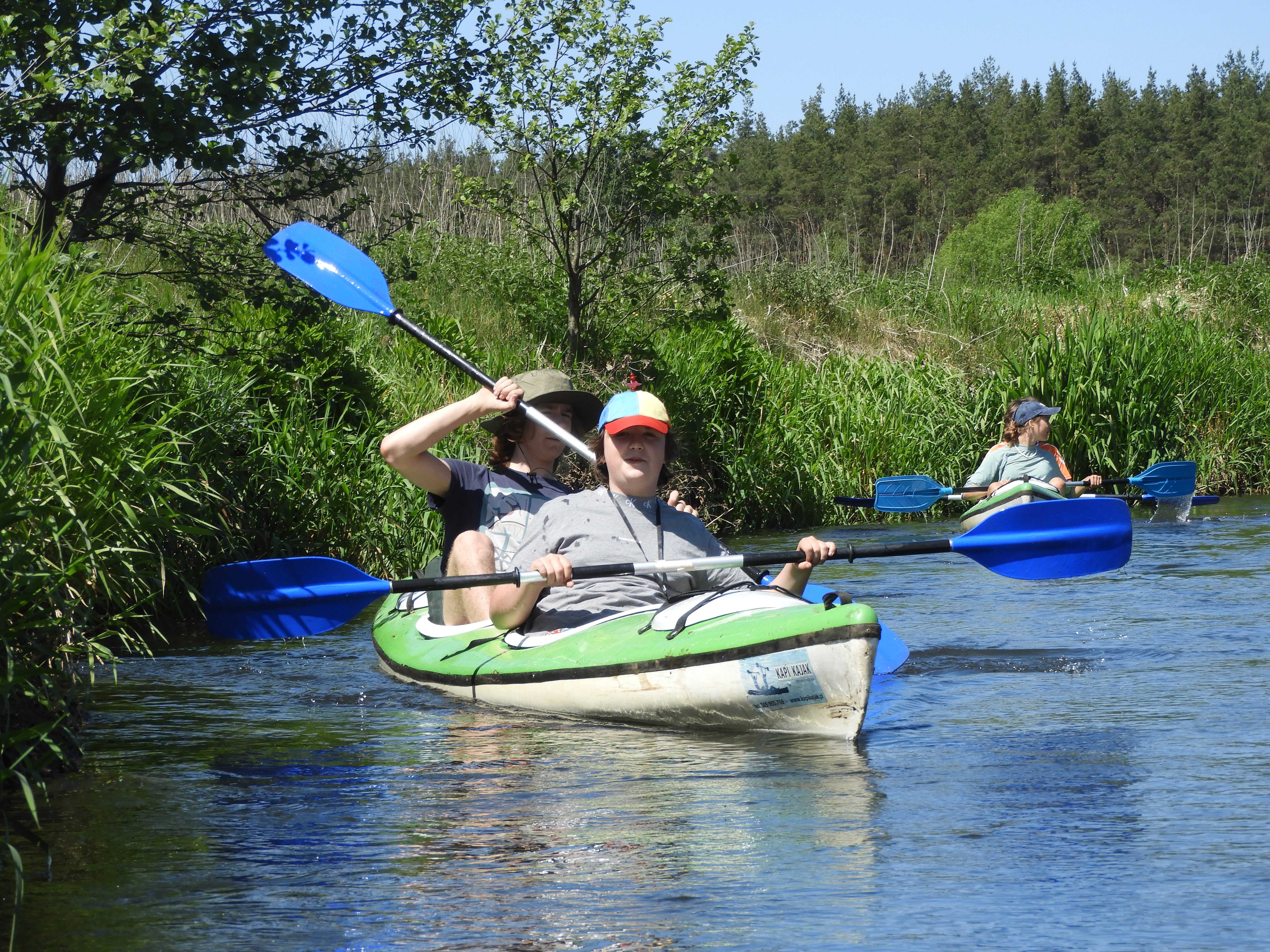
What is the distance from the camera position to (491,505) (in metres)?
5.01

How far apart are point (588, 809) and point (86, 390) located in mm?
2216

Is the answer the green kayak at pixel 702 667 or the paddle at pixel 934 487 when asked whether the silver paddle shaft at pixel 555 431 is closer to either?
the green kayak at pixel 702 667

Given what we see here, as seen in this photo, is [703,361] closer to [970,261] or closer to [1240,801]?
[1240,801]

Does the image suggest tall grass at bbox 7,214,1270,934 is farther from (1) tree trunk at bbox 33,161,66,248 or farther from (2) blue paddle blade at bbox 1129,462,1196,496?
(2) blue paddle blade at bbox 1129,462,1196,496

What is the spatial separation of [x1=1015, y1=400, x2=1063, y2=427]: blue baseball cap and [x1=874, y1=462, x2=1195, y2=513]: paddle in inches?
25.5

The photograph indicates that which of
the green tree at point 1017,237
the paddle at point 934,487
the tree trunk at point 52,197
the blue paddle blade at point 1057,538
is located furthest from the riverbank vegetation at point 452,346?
the blue paddle blade at point 1057,538

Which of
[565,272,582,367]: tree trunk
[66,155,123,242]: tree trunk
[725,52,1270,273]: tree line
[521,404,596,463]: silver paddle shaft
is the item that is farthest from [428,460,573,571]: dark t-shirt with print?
[725,52,1270,273]: tree line

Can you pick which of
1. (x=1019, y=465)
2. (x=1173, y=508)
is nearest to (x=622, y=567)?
(x=1019, y=465)

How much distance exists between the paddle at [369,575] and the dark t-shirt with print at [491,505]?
0.83 ft

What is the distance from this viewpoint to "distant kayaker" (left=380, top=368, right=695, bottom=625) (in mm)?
4707

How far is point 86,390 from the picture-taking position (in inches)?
174

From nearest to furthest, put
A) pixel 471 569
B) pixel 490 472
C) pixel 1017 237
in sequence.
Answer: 1. pixel 471 569
2. pixel 490 472
3. pixel 1017 237

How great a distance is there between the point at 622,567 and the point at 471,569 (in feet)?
2.63

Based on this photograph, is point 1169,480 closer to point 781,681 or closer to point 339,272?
point 339,272
